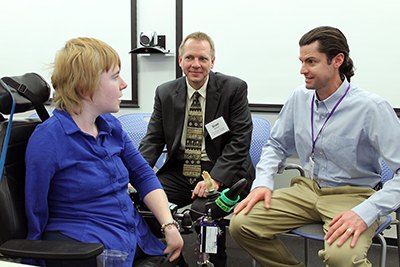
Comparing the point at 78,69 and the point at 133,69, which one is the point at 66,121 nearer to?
the point at 78,69

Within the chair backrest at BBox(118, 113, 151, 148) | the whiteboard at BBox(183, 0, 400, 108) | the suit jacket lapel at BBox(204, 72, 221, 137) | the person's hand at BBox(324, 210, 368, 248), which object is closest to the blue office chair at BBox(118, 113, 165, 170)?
A: the chair backrest at BBox(118, 113, 151, 148)

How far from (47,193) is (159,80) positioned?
6.70 ft

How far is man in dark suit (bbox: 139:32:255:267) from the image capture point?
2.09 meters

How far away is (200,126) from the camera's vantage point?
2143mm

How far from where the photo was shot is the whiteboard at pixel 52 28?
3084 millimetres

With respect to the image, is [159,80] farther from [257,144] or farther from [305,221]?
[305,221]

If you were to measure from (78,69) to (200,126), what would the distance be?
1.10 metres

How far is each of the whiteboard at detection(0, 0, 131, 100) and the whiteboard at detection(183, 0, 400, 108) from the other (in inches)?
26.3

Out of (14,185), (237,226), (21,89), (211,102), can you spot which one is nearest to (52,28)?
(211,102)

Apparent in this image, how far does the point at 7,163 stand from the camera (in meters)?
1.11

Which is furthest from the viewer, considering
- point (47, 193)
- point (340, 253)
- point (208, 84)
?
point (208, 84)

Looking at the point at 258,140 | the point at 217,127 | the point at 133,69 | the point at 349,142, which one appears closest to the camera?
the point at 349,142

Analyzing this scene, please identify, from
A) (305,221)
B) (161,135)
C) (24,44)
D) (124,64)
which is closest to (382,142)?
(305,221)

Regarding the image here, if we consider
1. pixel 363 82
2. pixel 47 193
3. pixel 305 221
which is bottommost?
pixel 305 221
